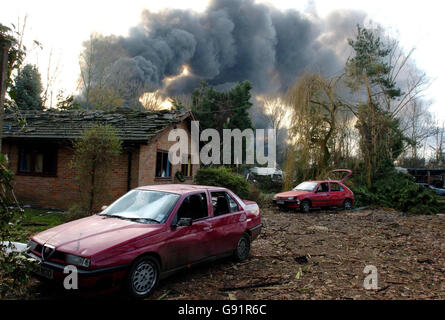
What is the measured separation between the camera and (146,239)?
4113 mm

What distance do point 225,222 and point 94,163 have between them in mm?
6028

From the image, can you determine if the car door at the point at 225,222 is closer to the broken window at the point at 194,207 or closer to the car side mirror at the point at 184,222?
the broken window at the point at 194,207

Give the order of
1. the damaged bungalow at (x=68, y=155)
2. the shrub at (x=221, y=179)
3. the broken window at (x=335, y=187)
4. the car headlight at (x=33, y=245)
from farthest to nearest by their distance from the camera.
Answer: the broken window at (x=335, y=187), the shrub at (x=221, y=179), the damaged bungalow at (x=68, y=155), the car headlight at (x=33, y=245)

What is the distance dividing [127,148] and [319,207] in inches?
375

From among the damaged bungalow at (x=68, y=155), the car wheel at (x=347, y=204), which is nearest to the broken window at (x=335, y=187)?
the car wheel at (x=347, y=204)

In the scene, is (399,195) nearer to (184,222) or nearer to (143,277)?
(184,222)

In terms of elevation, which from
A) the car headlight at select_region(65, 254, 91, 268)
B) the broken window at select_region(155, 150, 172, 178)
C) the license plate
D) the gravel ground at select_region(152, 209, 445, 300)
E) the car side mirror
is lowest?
the gravel ground at select_region(152, 209, 445, 300)

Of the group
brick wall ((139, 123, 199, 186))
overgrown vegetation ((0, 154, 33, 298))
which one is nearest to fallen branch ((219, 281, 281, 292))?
overgrown vegetation ((0, 154, 33, 298))

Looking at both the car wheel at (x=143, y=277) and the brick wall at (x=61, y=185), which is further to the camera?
the brick wall at (x=61, y=185)

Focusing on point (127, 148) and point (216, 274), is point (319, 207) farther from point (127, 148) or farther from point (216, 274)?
point (216, 274)

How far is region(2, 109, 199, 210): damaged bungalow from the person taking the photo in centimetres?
1145

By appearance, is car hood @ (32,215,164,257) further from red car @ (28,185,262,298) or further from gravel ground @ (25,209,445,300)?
gravel ground @ (25,209,445,300)

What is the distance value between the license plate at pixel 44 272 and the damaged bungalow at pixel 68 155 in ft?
24.3

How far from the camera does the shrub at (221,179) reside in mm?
14406
